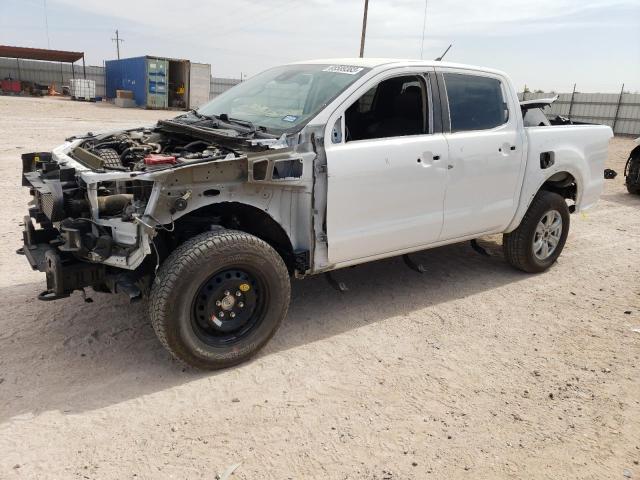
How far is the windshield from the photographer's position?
3857mm

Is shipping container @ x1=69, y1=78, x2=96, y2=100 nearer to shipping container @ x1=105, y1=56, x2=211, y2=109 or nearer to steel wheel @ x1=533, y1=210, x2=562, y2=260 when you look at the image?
shipping container @ x1=105, y1=56, x2=211, y2=109

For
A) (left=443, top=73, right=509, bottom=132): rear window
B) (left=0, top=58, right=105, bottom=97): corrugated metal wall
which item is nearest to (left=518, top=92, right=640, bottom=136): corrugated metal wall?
(left=443, top=73, right=509, bottom=132): rear window

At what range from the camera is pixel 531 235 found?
5.24m

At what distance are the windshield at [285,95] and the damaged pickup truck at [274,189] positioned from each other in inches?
0.7

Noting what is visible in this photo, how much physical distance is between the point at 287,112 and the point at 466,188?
1.63 m

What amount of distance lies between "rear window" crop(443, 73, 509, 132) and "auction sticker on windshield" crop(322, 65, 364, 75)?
0.83m

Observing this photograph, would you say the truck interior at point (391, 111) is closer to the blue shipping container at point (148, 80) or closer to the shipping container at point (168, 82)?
A: the shipping container at point (168, 82)

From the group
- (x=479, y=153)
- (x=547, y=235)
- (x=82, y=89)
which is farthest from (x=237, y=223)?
(x=82, y=89)

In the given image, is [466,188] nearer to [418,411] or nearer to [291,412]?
[418,411]

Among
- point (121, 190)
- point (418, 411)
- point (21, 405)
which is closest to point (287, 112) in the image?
point (121, 190)

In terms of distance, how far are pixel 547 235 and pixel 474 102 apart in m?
1.73

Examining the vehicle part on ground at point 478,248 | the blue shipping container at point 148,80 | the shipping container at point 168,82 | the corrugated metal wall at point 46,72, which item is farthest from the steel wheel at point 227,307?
the corrugated metal wall at point 46,72

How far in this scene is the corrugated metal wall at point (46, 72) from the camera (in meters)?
36.4

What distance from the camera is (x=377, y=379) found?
344 cm
